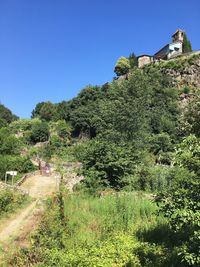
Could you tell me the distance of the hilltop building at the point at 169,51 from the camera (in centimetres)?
8044

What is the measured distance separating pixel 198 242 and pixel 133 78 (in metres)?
35.0

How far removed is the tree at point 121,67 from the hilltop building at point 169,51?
2.57m

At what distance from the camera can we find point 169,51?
81250 mm

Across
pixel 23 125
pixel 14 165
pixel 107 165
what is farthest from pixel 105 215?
pixel 23 125

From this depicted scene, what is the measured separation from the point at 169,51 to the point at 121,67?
9.80m

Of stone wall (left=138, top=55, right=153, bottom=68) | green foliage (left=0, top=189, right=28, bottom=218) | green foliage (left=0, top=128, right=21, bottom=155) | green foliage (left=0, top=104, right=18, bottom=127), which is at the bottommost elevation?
green foliage (left=0, top=189, right=28, bottom=218)

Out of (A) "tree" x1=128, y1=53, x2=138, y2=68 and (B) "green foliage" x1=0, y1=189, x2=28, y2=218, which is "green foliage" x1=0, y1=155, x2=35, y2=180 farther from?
(A) "tree" x1=128, y1=53, x2=138, y2=68

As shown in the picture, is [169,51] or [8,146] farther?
[169,51]

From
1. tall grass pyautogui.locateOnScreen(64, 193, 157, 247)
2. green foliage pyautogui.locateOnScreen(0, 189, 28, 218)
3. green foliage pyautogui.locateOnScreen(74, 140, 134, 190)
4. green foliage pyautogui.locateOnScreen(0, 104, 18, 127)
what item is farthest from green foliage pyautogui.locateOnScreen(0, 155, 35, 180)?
green foliage pyautogui.locateOnScreen(0, 104, 18, 127)

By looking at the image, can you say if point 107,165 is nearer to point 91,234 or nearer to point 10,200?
point 10,200

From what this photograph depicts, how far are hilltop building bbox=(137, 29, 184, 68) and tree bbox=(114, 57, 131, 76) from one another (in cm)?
257

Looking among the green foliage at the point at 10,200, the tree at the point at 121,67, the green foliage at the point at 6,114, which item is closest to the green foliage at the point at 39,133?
the tree at the point at 121,67

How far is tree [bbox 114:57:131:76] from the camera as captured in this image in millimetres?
83144

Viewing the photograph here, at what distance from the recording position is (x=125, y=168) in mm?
20781
